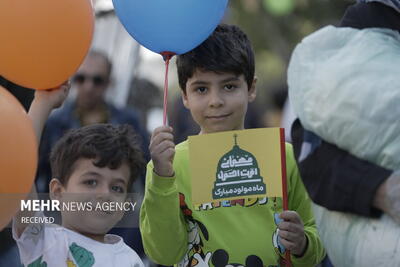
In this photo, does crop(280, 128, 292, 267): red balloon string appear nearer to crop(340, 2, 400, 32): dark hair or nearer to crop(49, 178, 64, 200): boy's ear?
crop(340, 2, 400, 32): dark hair

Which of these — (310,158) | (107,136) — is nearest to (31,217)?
(107,136)

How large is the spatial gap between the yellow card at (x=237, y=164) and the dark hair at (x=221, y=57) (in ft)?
0.94

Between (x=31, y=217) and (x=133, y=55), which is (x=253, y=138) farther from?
(x=133, y=55)

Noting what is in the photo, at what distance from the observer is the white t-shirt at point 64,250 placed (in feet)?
9.97

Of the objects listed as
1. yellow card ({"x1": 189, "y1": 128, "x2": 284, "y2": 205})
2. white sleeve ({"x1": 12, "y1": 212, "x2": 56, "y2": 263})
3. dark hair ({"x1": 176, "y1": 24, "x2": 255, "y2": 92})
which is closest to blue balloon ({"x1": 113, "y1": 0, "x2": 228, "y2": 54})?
dark hair ({"x1": 176, "y1": 24, "x2": 255, "y2": 92})

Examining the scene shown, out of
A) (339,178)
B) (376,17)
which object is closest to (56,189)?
(339,178)

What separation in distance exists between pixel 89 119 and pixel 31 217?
2.38m

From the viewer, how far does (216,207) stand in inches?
126

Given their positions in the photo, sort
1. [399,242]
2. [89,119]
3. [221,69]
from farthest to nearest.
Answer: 1. [89,119]
2. [221,69]
3. [399,242]

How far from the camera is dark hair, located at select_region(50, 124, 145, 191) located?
3271 mm

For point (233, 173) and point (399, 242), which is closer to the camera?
point (399, 242)

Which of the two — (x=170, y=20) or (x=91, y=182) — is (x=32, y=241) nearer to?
(x=91, y=182)

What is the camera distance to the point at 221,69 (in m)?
3.24

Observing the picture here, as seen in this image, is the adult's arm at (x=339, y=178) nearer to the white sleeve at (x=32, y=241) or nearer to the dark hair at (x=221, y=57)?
the dark hair at (x=221, y=57)
